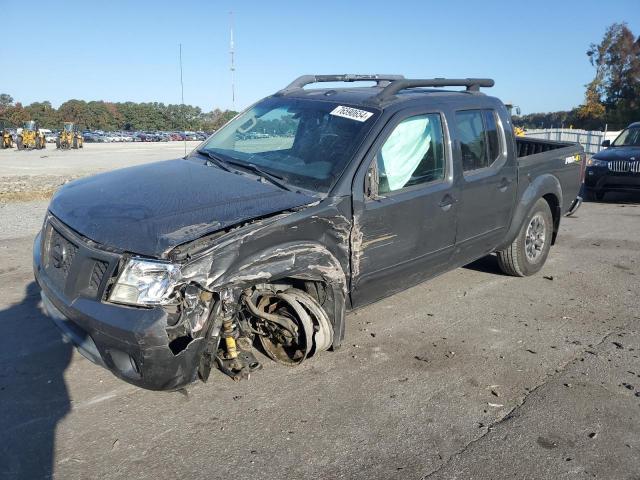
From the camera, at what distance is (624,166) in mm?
10188

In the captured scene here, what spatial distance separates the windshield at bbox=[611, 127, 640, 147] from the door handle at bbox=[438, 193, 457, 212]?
344 inches

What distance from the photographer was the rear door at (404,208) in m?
3.66

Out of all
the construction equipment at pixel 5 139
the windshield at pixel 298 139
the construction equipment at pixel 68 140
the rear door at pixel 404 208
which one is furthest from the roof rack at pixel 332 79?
the construction equipment at pixel 5 139

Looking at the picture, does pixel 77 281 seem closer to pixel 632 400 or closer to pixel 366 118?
pixel 366 118

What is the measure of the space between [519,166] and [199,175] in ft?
10.1

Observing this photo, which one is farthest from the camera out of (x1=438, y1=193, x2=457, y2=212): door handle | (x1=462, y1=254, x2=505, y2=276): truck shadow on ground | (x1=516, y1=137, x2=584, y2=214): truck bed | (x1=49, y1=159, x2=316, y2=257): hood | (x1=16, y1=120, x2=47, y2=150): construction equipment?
(x1=16, y1=120, x2=47, y2=150): construction equipment

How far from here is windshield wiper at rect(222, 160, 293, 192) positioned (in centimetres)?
362

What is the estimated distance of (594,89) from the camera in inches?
2108

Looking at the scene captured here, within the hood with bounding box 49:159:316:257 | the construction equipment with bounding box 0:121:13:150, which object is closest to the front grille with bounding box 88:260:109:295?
the hood with bounding box 49:159:316:257

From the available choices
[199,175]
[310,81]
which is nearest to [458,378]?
[199,175]

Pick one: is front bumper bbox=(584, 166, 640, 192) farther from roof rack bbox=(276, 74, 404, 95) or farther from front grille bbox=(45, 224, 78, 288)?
front grille bbox=(45, 224, 78, 288)

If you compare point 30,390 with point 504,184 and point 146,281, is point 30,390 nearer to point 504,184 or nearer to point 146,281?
point 146,281

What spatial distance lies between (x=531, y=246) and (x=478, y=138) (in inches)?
65.4

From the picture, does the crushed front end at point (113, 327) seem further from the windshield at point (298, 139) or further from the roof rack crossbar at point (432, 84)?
the roof rack crossbar at point (432, 84)
